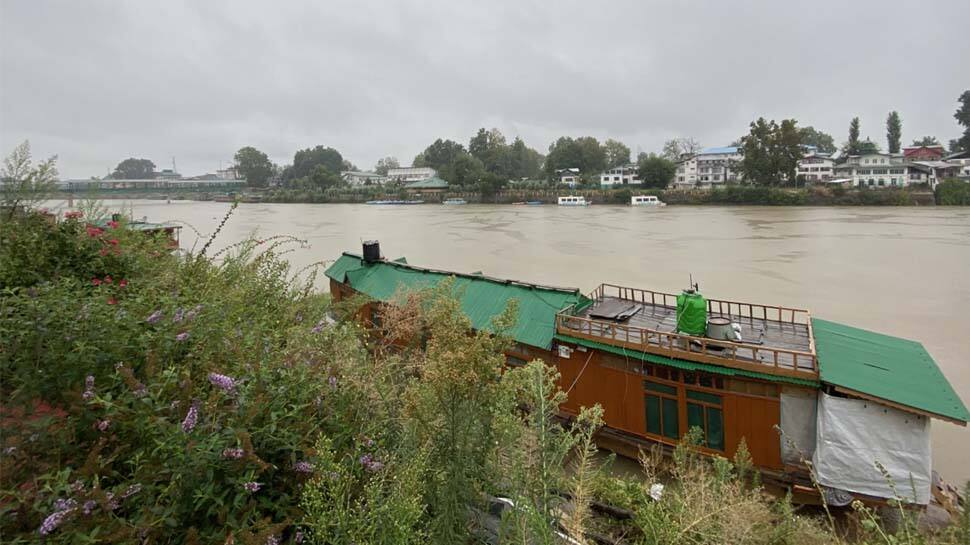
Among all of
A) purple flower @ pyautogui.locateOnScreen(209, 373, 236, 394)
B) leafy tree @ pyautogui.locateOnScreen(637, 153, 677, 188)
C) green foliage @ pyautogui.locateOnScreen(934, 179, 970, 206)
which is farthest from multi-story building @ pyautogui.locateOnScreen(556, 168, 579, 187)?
purple flower @ pyautogui.locateOnScreen(209, 373, 236, 394)

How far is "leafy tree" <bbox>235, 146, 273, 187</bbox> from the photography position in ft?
331

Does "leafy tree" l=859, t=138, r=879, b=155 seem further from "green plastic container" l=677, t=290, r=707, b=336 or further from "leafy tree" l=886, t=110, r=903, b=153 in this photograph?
"green plastic container" l=677, t=290, r=707, b=336

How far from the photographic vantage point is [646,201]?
61.2m

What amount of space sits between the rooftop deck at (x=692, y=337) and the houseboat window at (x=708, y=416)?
55 cm

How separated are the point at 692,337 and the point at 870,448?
83.6 inches

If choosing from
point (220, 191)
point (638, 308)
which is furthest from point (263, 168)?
point (638, 308)

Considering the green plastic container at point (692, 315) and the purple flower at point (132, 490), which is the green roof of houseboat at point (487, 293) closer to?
the green plastic container at point (692, 315)

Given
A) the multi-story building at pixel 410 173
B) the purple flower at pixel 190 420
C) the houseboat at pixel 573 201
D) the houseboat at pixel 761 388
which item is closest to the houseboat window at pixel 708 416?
the houseboat at pixel 761 388

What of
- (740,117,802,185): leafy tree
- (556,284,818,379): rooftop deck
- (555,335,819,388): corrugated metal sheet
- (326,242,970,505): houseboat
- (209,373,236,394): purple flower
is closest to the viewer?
(209,373,236,394): purple flower

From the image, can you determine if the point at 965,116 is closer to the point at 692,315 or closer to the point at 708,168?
the point at 708,168

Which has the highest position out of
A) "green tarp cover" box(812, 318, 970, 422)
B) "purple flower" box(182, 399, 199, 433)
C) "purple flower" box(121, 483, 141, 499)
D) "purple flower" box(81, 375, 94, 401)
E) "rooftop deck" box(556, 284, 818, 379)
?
"purple flower" box(81, 375, 94, 401)

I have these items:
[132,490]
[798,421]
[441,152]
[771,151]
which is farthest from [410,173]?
[132,490]

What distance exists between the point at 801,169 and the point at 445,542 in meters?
75.6

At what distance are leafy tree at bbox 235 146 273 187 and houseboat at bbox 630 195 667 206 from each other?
72.2m
